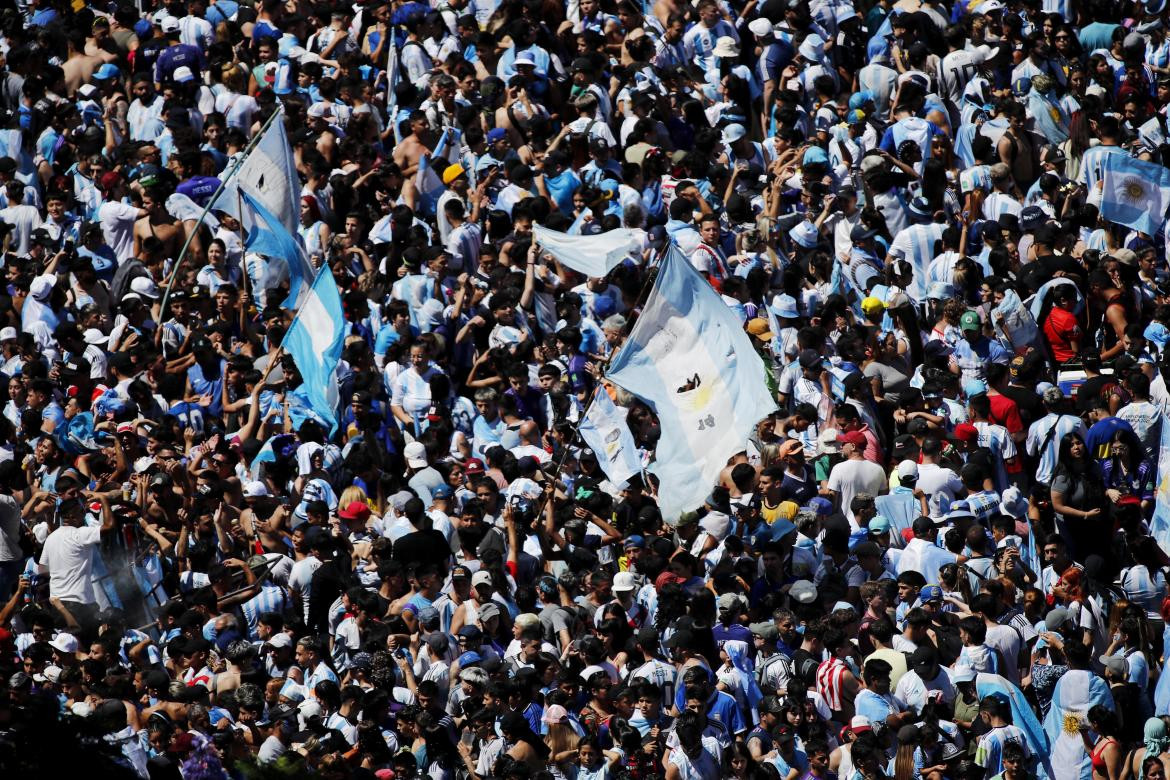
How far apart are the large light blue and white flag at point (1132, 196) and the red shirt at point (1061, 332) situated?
1.04 meters

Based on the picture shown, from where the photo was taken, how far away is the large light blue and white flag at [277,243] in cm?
1819

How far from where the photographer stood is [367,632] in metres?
15.2

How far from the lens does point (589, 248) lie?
17.6 meters

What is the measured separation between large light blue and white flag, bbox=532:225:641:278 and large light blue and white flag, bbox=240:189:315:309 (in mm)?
1898

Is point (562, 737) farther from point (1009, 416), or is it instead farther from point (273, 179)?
point (273, 179)

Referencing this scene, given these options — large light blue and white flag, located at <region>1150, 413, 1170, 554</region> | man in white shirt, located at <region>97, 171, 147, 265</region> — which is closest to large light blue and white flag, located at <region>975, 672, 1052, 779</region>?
large light blue and white flag, located at <region>1150, 413, 1170, 554</region>

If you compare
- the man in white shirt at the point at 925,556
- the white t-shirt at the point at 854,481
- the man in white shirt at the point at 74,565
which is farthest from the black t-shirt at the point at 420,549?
the man in white shirt at the point at 925,556

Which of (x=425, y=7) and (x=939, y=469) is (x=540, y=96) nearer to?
(x=425, y=7)

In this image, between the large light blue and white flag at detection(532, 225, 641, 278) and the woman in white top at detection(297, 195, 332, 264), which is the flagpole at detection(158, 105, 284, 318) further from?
the large light blue and white flag at detection(532, 225, 641, 278)

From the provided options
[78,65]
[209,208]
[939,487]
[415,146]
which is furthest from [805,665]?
[78,65]

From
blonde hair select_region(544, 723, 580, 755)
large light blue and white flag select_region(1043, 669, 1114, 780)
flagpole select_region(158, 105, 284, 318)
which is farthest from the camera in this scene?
flagpole select_region(158, 105, 284, 318)

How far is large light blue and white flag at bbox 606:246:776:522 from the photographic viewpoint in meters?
15.6

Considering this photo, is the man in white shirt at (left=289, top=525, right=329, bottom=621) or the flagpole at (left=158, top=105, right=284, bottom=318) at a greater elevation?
the flagpole at (left=158, top=105, right=284, bottom=318)

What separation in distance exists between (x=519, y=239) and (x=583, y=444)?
2.41 m
